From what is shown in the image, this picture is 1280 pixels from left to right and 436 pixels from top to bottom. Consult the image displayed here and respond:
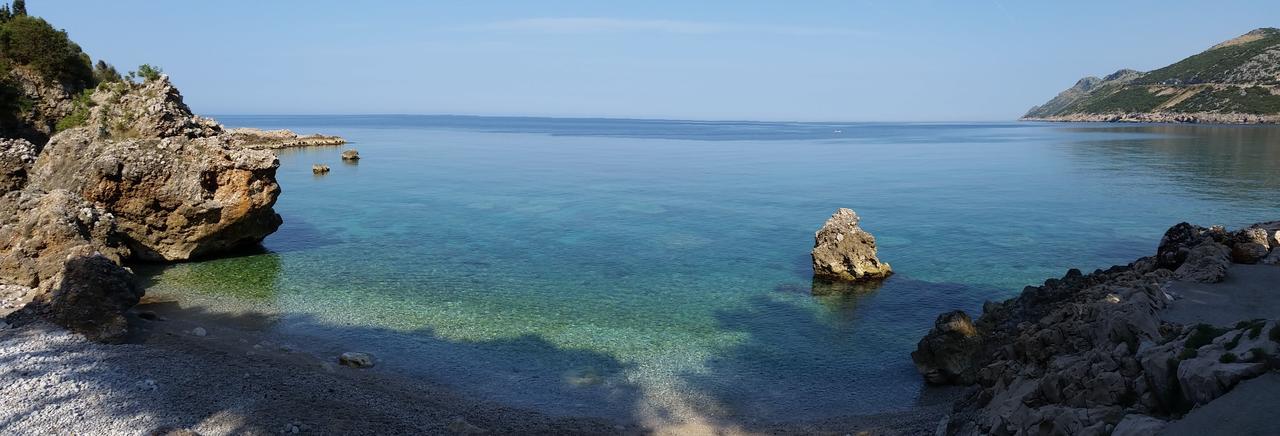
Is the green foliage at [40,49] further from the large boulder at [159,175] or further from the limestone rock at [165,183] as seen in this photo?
the limestone rock at [165,183]

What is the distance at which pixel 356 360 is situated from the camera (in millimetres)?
19109

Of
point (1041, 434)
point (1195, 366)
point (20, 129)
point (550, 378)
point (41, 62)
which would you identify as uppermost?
point (41, 62)

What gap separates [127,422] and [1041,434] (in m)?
15.2

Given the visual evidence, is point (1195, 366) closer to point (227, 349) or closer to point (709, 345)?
point (709, 345)

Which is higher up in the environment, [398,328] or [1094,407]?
[1094,407]

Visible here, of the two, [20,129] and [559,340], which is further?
[20,129]

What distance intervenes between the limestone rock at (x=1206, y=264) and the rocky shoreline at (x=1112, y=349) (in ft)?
0.10

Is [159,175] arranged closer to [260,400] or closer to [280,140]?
[260,400]

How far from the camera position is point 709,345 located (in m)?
21.2

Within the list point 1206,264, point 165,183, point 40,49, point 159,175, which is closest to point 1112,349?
point 1206,264

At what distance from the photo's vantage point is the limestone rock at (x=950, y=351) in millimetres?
17842

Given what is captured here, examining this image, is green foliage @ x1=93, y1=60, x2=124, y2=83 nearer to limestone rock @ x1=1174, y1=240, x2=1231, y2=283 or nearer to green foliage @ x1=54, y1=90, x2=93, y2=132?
green foliage @ x1=54, y1=90, x2=93, y2=132

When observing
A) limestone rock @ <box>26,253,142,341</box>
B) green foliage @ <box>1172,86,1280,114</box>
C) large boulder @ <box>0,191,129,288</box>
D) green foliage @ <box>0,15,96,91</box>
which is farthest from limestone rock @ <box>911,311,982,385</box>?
green foliage @ <box>1172,86,1280,114</box>

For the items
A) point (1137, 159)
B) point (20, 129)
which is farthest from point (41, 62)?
point (1137, 159)
